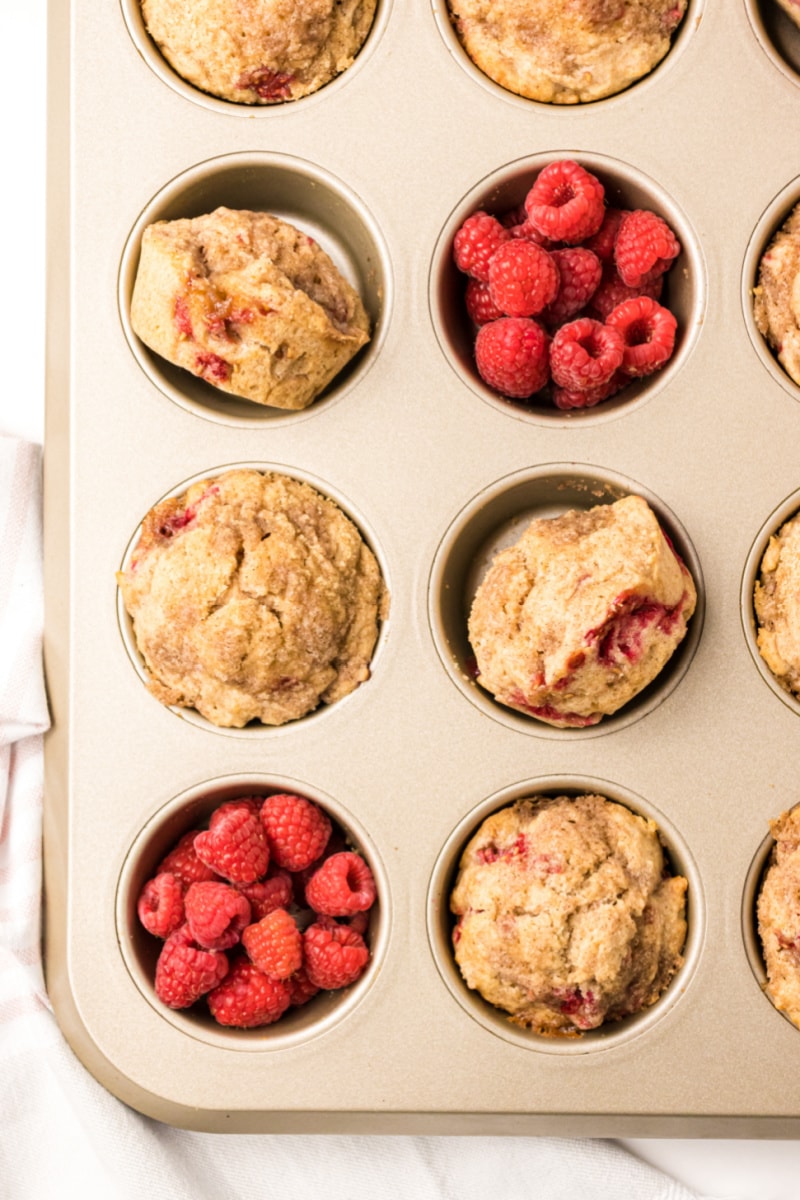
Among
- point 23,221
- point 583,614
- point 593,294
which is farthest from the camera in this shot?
point 23,221

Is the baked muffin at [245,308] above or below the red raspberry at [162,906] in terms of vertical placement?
above

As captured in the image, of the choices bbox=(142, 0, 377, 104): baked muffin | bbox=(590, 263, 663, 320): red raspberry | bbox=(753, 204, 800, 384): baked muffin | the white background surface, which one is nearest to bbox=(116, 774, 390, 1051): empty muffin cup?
the white background surface

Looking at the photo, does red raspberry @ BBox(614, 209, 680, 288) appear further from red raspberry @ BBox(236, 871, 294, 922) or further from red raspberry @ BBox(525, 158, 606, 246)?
red raspberry @ BBox(236, 871, 294, 922)

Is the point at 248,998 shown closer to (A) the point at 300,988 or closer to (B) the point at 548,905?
(A) the point at 300,988

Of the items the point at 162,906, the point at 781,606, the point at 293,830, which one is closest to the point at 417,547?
the point at 293,830

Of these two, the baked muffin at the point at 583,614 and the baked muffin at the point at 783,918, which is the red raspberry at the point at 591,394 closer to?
the baked muffin at the point at 583,614

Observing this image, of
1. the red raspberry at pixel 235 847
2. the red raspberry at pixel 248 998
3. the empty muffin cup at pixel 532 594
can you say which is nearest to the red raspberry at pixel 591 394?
the empty muffin cup at pixel 532 594

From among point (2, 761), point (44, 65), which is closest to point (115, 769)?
point (2, 761)
